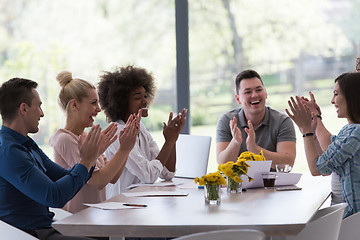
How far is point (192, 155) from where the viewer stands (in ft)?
12.7

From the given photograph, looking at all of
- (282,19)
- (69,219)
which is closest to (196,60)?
(282,19)

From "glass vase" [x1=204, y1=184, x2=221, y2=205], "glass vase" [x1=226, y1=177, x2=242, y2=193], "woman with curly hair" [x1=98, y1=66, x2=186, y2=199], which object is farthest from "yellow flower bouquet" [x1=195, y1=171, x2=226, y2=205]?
"woman with curly hair" [x1=98, y1=66, x2=186, y2=199]

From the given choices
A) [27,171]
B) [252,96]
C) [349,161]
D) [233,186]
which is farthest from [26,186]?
[252,96]

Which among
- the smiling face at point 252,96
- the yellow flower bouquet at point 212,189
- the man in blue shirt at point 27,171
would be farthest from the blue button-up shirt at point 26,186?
the smiling face at point 252,96

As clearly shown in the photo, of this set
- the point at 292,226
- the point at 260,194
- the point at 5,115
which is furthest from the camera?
the point at 260,194

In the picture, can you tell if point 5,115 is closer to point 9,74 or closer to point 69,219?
point 69,219

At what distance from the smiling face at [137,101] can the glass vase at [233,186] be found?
2.78 ft

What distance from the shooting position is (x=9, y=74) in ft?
20.6

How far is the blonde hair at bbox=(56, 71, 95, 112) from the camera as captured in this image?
10.3 feet

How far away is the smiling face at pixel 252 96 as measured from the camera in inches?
154

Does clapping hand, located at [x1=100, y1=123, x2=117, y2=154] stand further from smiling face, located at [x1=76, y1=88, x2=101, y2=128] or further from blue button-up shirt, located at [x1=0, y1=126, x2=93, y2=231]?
smiling face, located at [x1=76, y1=88, x2=101, y2=128]

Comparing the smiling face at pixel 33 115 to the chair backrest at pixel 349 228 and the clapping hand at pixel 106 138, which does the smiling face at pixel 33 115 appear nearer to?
the clapping hand at pixel 106 138

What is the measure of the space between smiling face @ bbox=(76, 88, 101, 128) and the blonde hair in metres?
0.02

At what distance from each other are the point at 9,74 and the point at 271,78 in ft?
9.52
